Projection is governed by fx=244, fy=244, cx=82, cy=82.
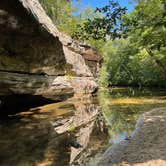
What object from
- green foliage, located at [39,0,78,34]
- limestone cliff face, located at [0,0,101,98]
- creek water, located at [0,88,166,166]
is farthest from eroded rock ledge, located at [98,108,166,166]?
green foliage, located at [39,0,78,34]

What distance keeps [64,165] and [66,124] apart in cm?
629

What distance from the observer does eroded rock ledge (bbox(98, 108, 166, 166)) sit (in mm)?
7105

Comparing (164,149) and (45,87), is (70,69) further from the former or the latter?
(164,149)

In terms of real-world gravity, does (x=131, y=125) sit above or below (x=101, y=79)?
below

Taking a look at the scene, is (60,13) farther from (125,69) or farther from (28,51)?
(28,51)

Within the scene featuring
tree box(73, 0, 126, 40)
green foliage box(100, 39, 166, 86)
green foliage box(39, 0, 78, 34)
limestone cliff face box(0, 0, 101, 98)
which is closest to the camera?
tree box(73, 0, 126, 40)

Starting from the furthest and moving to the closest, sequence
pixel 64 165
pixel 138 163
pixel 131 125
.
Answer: pixel 131 125, pixel 64 165, pixel 138 163

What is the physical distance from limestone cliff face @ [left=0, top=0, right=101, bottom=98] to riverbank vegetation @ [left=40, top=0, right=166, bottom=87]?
171 centimetres

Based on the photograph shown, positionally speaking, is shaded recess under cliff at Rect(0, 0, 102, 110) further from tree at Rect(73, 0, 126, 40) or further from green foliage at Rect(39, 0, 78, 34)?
green foliage at Rect(39, 0, 78, 34)

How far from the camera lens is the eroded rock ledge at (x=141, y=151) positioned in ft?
23.3

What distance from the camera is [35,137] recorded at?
36.3ft

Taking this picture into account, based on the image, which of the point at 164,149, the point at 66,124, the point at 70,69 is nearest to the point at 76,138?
the point at 66,124

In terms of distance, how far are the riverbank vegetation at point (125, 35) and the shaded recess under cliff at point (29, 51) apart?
171cm

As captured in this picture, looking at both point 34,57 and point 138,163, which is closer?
point 138,163
